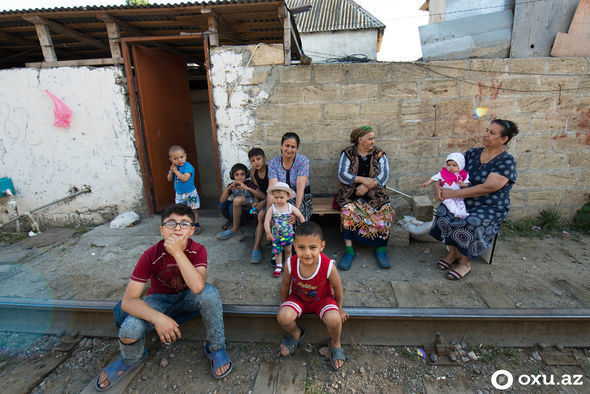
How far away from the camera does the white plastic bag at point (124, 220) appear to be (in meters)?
4.96

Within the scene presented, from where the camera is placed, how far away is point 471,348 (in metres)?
2.54

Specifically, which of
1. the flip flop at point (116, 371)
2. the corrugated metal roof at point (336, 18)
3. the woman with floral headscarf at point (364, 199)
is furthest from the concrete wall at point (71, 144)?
the corrugated metal roof at point (336, 18)

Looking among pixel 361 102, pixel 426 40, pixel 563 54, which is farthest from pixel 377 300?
pixel 563 54

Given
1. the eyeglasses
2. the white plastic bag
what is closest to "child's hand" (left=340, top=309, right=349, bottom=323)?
the eyeglasses

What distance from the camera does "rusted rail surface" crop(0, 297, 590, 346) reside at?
2527 millimetres

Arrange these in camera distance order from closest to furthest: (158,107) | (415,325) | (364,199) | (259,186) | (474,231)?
(415,325) → (474,231) → (364,199) → (259,186) → (158,107)

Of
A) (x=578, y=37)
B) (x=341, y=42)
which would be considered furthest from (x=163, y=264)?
(x=341, y=42)

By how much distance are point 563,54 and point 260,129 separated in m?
4.29

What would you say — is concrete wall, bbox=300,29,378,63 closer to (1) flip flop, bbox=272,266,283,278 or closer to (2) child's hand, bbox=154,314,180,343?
(1) flip flop, bbox=272,266,283,278

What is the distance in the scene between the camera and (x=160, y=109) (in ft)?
17.9

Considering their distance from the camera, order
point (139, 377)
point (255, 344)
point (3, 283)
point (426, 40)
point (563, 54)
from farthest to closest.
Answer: point (426, 40) < point (563, 54) < point (3, 283) < point (255, 344) < point (139, 377)

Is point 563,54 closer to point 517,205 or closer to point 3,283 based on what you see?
point 517,205

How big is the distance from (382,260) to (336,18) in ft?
60.3

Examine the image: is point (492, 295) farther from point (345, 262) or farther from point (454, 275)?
point (345, 262)
